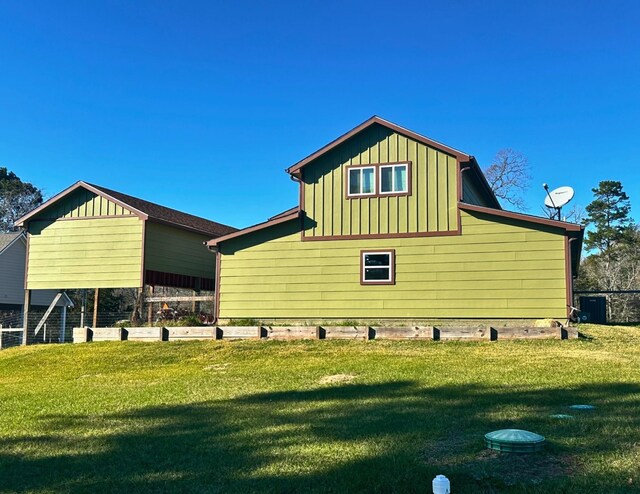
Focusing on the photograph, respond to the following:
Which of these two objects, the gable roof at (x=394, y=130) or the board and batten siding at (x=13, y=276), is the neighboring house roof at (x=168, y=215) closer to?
the gable roof at (x=394, y=130)

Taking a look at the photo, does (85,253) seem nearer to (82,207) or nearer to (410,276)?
(82,207)

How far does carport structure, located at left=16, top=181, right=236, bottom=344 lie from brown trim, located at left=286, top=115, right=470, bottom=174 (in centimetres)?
567

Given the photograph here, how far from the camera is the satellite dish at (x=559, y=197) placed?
19.7m

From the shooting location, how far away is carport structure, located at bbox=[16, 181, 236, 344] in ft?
63.5

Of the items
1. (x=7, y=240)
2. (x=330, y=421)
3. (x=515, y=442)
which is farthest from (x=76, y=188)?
(x=515, y=442)

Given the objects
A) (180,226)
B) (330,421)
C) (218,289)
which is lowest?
(330,421)

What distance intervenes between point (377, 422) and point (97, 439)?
3.11 metres

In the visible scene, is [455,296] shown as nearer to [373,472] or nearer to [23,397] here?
[23,397]

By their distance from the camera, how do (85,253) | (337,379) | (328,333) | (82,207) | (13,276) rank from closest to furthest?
(337,379) < (328,333) < (85,253) < (82,207) < (13,276)

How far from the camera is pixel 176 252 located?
69.2 feet

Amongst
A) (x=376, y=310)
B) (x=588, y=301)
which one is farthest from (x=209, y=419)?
(x=588, y=301)

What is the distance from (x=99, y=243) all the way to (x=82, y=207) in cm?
147

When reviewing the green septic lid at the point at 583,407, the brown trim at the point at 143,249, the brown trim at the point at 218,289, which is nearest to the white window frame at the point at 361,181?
the brown trim at the point at 218,289

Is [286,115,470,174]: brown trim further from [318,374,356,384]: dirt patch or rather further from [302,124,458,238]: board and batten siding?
[318,374,356,384]: dirt patch
